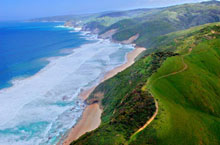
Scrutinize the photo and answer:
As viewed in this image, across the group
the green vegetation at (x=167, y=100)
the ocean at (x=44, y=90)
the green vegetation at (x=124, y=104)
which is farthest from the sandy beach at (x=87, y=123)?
the green vegetation at (x=167, y=100)

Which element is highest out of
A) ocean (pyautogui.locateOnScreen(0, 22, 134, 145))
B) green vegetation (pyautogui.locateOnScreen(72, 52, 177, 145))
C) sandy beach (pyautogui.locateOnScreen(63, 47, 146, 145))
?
green vegetation (pyautogui.locateOnScreen(72, 52, 177, 145))

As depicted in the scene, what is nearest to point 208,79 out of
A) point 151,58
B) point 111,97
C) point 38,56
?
point 151,58

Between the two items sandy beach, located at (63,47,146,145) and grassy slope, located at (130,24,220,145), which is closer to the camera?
grassy slope, located at (130,24,220,145)

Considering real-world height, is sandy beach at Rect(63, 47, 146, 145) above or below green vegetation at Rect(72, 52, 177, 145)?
below

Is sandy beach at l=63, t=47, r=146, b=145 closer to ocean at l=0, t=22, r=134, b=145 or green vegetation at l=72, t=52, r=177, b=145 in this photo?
ocean at l=0, t=22, r=134, b=145

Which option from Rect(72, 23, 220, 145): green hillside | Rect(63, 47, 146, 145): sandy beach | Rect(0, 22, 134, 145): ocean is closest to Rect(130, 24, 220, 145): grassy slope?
Rect(72, 23, 220, 145): green hillside

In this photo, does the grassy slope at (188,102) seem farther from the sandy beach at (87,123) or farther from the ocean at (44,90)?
the ocean at (44,90)

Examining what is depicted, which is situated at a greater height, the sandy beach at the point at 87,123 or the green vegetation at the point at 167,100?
the green vegetation at the point at 167,100

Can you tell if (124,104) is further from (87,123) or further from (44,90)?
(44,90)

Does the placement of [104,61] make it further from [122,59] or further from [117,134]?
[117,134]
